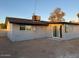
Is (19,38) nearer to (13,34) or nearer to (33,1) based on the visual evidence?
(13,34)

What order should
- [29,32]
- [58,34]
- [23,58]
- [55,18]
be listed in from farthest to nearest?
[55,18] < [58,34] < [29,32] < [23,58]

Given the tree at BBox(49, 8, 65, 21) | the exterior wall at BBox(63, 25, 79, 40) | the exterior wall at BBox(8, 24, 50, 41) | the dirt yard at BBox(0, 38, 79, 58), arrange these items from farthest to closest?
the tree at BBox(49, 8, 65, 21), the exterior wall at BBox(63, 25, 79, 40), the exterior wall at BBox(8, 24, 50, 41), the dirt yard at BBox(0, 38, 79, 58)

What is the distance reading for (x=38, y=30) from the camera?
60.6 ft

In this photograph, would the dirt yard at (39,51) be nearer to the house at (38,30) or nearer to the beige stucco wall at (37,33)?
the beige stucco wall at (37,33)

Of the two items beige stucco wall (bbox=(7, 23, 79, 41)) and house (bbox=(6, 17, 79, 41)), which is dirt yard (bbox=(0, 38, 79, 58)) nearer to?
beige stucco wall (bbox=(7, 23, 79, 41))

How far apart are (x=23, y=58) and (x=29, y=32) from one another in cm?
870

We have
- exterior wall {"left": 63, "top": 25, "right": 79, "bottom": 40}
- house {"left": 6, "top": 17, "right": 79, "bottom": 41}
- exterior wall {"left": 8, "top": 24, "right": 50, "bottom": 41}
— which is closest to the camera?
exterior wall {"left": 8, "top": 24, "right": 50, "bottom": 41}

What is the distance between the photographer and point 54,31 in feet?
63.1

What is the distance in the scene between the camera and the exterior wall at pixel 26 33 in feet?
52.3

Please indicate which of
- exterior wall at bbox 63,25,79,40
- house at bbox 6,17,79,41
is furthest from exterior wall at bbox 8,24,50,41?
exterior wall at bbox 63,25,79,40

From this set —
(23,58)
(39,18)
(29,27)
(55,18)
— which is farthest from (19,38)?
(55,18)

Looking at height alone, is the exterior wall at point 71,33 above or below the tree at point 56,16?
below

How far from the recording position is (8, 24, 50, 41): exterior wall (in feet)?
52.3

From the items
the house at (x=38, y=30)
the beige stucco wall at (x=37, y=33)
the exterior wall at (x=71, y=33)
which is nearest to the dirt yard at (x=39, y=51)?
the beige stucco wall at (x=37, y=33)
